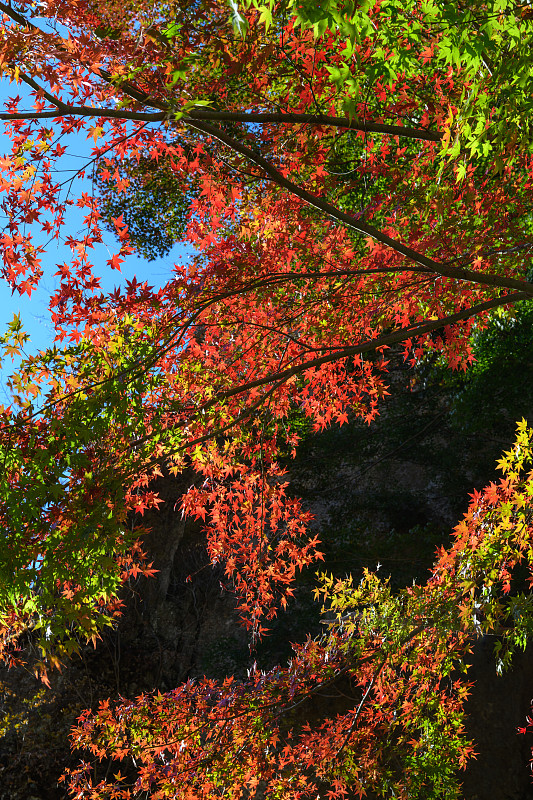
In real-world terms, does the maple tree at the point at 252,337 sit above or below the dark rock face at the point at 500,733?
above

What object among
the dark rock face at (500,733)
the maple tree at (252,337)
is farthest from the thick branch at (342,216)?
the dark rock face at (500,733)

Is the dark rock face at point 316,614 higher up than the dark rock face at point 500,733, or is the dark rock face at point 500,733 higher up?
the dark rock face at point 316,614

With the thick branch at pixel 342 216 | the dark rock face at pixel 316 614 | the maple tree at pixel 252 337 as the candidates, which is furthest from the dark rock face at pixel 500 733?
the thick branch at pixel 342 216

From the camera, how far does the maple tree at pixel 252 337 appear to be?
111 inches

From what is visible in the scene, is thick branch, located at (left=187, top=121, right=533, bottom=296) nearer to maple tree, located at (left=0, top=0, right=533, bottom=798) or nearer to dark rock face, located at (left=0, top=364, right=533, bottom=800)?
maple tree, located at (left=0, top=0, right=533, bottom=798)

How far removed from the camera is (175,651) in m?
9.19

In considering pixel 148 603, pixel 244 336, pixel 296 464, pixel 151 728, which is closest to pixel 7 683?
pixel 148 603

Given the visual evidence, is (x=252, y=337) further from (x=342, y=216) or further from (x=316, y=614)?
(x=316, y=614)

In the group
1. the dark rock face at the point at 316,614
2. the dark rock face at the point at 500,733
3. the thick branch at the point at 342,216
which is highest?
the thick branch at the point at 342,216

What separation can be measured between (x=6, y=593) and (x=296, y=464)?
783 cm

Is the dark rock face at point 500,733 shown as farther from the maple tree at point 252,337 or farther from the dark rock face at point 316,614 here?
the maple tree at point 252,337

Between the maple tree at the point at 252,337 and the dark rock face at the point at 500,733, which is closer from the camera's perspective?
the maple tree at the point at 252,337

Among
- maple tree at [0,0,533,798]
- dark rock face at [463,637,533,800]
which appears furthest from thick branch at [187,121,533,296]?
dark rock face at [463,637,533,800]

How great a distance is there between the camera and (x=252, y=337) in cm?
459
